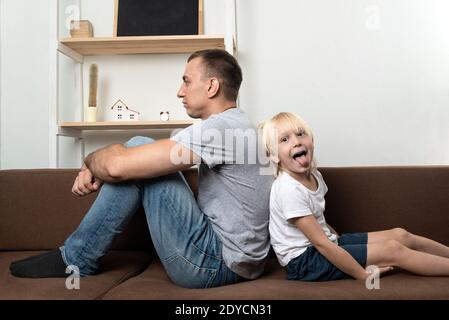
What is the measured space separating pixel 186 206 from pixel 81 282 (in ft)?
1.19

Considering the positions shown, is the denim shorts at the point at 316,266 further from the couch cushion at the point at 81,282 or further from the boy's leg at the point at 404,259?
the couch cushion at the point at 81,282

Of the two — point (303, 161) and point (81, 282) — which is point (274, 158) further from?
point (81, 282)

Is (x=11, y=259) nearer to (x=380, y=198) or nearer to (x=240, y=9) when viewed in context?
(x=380, y=198)

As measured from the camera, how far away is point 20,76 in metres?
2.69

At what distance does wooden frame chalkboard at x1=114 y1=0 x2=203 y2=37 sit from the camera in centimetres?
253

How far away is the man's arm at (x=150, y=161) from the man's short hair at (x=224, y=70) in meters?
0.28

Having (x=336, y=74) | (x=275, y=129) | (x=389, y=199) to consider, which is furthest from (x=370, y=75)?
(x=275, y=129)

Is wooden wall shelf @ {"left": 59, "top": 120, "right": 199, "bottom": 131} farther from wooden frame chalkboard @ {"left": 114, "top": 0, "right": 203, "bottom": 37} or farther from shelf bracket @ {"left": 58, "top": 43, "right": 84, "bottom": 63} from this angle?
wooden frame chalkboard @ {"left": 114, "top": 0, "right": 203, "bottom": 37}

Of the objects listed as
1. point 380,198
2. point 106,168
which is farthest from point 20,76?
point 380,198

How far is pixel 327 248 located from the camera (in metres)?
1.23

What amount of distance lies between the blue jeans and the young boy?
0.18 m

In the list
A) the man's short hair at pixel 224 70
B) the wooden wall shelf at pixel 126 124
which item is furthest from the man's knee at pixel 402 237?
the wooden wall shelf at pixel 126 124

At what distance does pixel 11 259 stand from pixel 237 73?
0.97m
